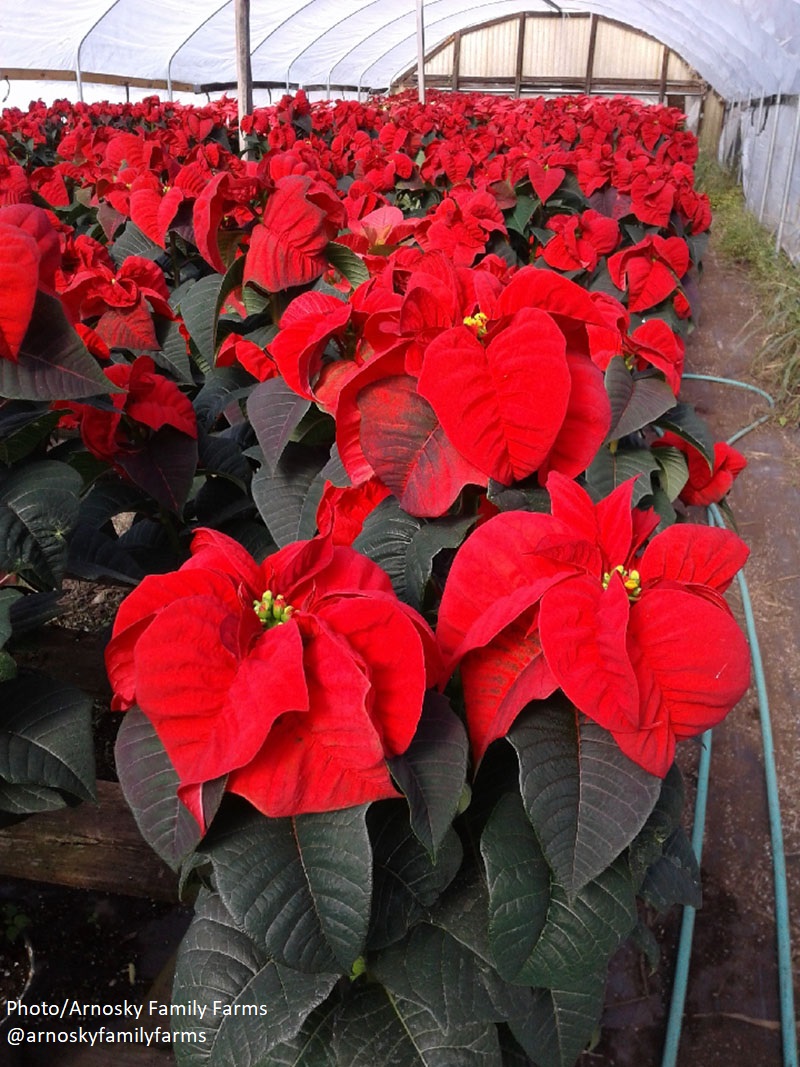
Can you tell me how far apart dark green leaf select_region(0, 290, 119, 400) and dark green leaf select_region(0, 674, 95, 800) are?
0.85 ft

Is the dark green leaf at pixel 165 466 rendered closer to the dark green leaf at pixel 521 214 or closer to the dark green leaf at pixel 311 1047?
the dark green leaf at pixel 311 1047

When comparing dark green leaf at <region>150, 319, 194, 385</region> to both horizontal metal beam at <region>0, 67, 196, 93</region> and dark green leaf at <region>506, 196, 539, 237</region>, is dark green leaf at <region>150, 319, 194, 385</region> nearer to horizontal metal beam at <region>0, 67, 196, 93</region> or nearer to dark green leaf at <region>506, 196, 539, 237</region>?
dark green leaf at <region>506, 196, 539, 237</region>

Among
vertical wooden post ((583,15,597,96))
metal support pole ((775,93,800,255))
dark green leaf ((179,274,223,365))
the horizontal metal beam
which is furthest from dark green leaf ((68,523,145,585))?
vertical wooden post ((583,15,597,96))

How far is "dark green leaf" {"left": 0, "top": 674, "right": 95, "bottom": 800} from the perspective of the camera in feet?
2.43

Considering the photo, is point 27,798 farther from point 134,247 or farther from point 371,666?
point 134,247

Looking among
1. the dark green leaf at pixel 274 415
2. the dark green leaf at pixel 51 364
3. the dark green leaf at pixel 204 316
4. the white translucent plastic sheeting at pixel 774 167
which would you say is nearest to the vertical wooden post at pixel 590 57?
the white translucent plastic sheeting at pixel 774 167

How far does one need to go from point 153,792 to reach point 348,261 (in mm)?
782

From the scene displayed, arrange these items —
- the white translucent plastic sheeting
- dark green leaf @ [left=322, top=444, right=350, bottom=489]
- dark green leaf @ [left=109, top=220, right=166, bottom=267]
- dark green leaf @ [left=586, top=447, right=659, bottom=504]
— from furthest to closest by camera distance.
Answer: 1. the white translucent plastic sheeting
2. dark green leaf @ [left=109, top=220, right=166, bottom=267]
3. dark green leaf @ [left=586, top=447, right=659, bottom=504]
4. dark green leaf @ [left=322, top=444, right=350, bottom=489]

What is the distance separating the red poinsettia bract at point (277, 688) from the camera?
0.51 m

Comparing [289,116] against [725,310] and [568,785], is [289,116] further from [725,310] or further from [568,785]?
[568,785]

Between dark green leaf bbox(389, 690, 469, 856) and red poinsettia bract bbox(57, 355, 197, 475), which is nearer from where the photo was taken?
dark green leaf bbox(389, 690, 469, 856)

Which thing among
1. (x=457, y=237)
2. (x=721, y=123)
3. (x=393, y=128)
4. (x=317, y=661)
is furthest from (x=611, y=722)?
(x=721, y=123)

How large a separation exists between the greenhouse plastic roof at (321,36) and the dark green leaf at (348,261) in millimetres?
5584

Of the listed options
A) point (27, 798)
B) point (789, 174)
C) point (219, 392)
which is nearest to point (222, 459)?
point (219, 392)
